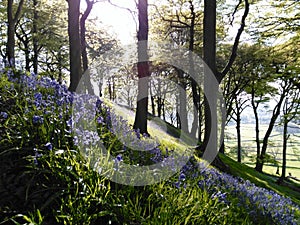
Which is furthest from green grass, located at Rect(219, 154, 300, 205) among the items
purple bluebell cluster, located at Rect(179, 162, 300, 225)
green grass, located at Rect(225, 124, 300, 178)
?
green grass, located at Rect(225, 124, 300, 178)

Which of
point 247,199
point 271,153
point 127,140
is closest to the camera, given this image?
point 127,140

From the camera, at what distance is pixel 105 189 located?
2600 mm

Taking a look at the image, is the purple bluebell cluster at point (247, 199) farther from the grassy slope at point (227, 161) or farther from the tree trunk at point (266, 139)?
the tree trunk at point (266, 139)

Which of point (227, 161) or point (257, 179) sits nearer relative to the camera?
point (257, 179)

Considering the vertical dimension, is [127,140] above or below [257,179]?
above

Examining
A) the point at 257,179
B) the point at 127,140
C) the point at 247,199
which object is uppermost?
the point at 127,140

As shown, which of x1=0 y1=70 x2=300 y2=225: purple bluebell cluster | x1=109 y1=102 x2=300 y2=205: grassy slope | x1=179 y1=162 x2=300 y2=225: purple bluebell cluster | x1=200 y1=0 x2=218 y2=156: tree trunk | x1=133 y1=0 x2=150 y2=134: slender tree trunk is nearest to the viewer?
x1=0 y1=70 x2=300 y2=225: purple bluebell cluster

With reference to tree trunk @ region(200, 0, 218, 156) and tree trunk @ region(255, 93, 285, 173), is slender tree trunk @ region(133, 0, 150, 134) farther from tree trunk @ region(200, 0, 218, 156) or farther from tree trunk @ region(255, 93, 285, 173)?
tree trunk @ region(255, 93, 285, 173)

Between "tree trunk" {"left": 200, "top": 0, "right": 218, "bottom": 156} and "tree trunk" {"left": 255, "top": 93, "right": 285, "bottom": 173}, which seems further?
"tree trunk" {"left": 255, "top": 93, "right": 285, "bottom": 173}

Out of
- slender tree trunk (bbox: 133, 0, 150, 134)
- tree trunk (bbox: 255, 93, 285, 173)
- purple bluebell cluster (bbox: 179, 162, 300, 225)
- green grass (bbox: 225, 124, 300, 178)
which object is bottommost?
green grass (bbox: 225, 124, 300, 178)

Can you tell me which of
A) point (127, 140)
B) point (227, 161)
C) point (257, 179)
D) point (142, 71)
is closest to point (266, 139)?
point (227, 161)

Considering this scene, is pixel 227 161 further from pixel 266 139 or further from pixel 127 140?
pixel 127 140

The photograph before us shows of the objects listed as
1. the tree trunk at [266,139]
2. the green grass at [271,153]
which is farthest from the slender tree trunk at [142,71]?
the green grass at [271,153]

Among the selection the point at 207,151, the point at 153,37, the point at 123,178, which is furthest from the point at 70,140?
the point at 153,37
